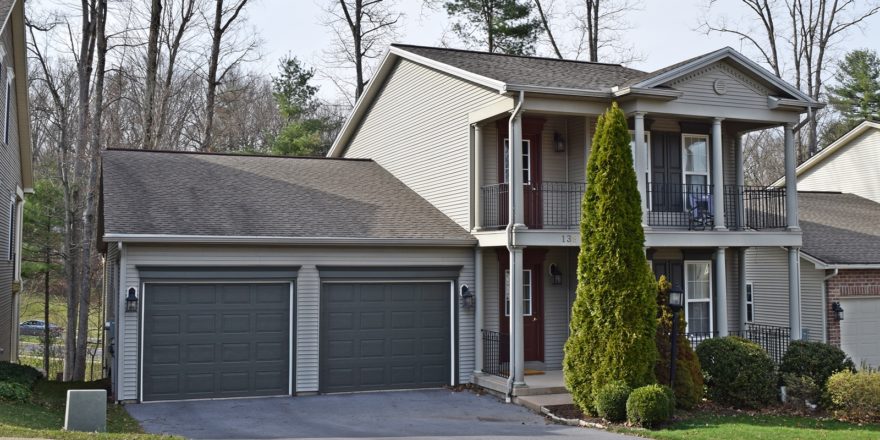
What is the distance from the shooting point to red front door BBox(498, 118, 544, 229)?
16281 mm

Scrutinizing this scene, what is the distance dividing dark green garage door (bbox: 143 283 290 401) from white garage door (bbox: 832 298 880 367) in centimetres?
1301

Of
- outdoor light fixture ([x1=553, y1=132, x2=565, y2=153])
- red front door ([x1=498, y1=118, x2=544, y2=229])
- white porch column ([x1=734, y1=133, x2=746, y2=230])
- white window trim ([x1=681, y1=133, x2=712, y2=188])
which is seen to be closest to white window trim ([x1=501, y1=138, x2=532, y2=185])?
red front door ([x1=498, y1=118, x2=544, y2=229])

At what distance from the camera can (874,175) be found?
24531mm

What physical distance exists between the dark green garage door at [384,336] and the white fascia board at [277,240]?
2.83ft

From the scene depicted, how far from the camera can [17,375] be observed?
46.8 ft

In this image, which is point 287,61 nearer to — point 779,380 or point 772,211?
point 772,211

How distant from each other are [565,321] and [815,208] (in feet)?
34.3

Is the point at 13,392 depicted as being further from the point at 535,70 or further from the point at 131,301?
the point at 535,70

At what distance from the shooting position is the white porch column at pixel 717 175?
1575 centimetres

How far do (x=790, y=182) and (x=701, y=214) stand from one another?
2037 millimetres

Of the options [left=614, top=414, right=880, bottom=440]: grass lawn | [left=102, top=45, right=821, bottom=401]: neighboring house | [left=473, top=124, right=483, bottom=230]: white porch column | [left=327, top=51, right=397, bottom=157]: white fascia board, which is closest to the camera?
[left=614, top=414, right=880, bottom=440]: grass lawn

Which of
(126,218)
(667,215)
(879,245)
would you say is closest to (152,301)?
(126,218)

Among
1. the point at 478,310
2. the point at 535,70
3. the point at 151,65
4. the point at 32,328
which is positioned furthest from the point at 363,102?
the point at 32,328

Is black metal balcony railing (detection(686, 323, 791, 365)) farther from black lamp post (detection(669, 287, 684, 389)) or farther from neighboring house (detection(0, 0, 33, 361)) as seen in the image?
neighboring house (detection(0, 0, 33, 361))
